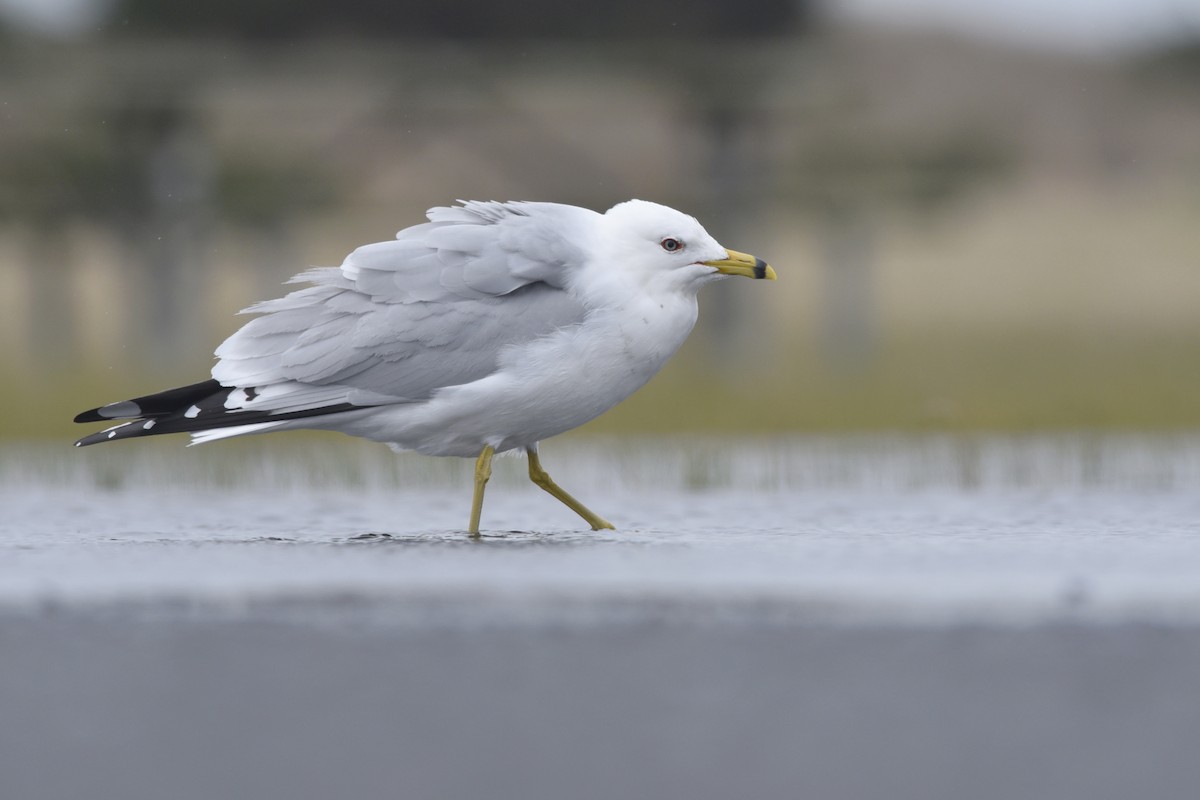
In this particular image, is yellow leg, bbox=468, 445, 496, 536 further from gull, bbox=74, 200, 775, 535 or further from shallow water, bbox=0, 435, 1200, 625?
shallow water, bbox=0, 435, 1200, 625

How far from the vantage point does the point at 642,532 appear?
20.7ft

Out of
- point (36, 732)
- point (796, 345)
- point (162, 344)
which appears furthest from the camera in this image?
point (796, 345)

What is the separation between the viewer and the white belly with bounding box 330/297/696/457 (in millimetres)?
6074

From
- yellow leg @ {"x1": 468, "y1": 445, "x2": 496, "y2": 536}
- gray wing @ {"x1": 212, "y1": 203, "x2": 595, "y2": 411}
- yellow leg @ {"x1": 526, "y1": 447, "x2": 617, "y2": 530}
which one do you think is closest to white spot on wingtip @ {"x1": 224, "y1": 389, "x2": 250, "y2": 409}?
gray wing @ {"x1": 212, "y1": 203, "x2": 595, "y2": 411}

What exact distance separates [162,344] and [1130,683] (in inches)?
728

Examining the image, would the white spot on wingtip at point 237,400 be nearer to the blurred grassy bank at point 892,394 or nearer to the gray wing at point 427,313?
the gray wing at point 427,313

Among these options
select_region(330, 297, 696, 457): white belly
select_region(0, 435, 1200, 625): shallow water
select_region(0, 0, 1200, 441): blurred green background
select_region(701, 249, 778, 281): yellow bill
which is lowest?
select_region(0, 435, 1200, 625): shallow water

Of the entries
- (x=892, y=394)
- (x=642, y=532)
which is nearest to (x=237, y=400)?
(x=642, y=532)

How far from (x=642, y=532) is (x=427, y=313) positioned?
93 cm

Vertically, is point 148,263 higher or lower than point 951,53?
lower

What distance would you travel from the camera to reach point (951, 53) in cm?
8644

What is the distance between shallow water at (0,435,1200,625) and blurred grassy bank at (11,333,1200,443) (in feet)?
7.56

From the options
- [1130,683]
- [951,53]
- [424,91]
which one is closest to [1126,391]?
[424,91]

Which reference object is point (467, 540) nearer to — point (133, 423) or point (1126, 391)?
point (133, 423)
